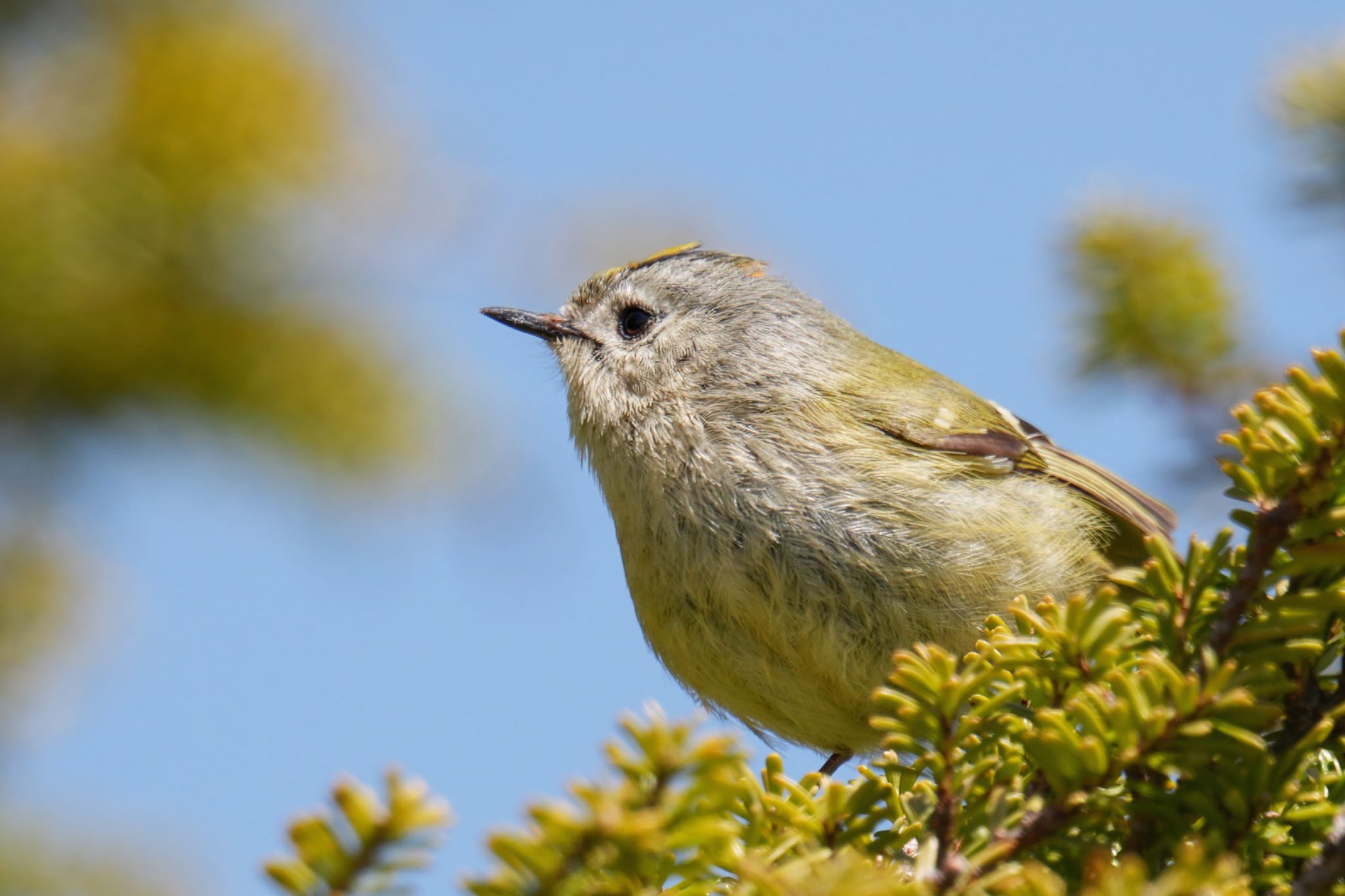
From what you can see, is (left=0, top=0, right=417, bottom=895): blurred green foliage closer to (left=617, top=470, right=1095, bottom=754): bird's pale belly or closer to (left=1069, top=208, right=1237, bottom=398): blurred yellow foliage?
(left=617, top=470, right=1095, bottom=754): bird's pale belly

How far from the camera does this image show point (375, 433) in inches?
93.0

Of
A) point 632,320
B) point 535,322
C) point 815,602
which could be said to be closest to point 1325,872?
point 815,602

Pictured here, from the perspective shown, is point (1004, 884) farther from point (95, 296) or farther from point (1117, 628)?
point (95, 296)

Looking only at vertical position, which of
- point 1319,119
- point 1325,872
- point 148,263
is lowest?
point 1325,872

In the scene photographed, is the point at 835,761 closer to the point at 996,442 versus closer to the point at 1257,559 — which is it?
the point at 996,442

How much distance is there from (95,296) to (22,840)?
2.73 feet

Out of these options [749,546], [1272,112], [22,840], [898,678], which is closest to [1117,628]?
[898,678]

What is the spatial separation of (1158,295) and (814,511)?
0.85 meters

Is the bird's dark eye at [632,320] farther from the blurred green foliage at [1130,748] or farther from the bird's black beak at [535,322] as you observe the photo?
the blurred green foliage at [1130,748]

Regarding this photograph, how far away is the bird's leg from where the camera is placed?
2.62 meters

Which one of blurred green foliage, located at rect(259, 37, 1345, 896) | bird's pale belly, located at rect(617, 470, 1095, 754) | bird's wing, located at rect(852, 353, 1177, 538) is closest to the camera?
blurred green foliage, located at rect(259, 37, 1345, 896)

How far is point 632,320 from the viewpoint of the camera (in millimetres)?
3176

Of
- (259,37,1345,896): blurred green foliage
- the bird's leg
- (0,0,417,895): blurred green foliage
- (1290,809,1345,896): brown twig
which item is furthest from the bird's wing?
(1290,809,1345,896): brown twig

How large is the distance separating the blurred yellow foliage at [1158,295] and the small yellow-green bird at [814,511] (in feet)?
1.15
